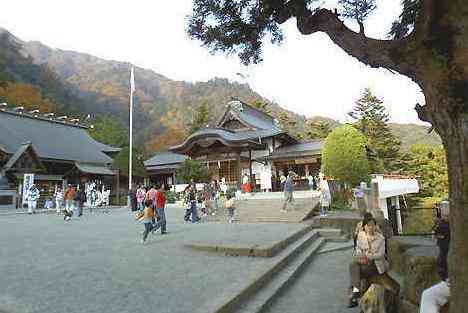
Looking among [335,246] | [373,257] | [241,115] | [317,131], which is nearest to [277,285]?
[373,257]

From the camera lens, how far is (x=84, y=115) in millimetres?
55531

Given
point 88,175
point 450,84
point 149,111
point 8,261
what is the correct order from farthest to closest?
1. point 149,111
2. point 88,175
3. point 8,261
4. point 450,84

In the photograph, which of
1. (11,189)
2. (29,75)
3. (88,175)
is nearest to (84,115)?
(29,75)

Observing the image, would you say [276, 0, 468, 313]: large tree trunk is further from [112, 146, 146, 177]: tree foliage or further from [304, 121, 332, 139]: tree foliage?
[304, 121, 332, 139]: tree foliage

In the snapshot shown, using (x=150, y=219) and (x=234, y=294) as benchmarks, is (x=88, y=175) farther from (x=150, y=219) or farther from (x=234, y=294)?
(x=234, y=294)

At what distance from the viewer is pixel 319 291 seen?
19.9 ft

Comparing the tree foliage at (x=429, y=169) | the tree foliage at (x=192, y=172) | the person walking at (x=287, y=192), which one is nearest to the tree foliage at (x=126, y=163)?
the tree foliage at (x=192, y=172)

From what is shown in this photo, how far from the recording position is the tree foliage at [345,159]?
2202 centimetres

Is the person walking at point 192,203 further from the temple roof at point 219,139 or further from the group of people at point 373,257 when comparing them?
the temple roof at point 219,139

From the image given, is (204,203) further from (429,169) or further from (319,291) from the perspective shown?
(429,169)

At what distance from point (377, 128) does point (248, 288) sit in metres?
41.6

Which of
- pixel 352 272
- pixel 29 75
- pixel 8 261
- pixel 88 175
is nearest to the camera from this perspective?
pixel 352 272

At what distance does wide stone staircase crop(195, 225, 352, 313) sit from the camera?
15.0ft

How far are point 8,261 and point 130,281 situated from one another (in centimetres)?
314
